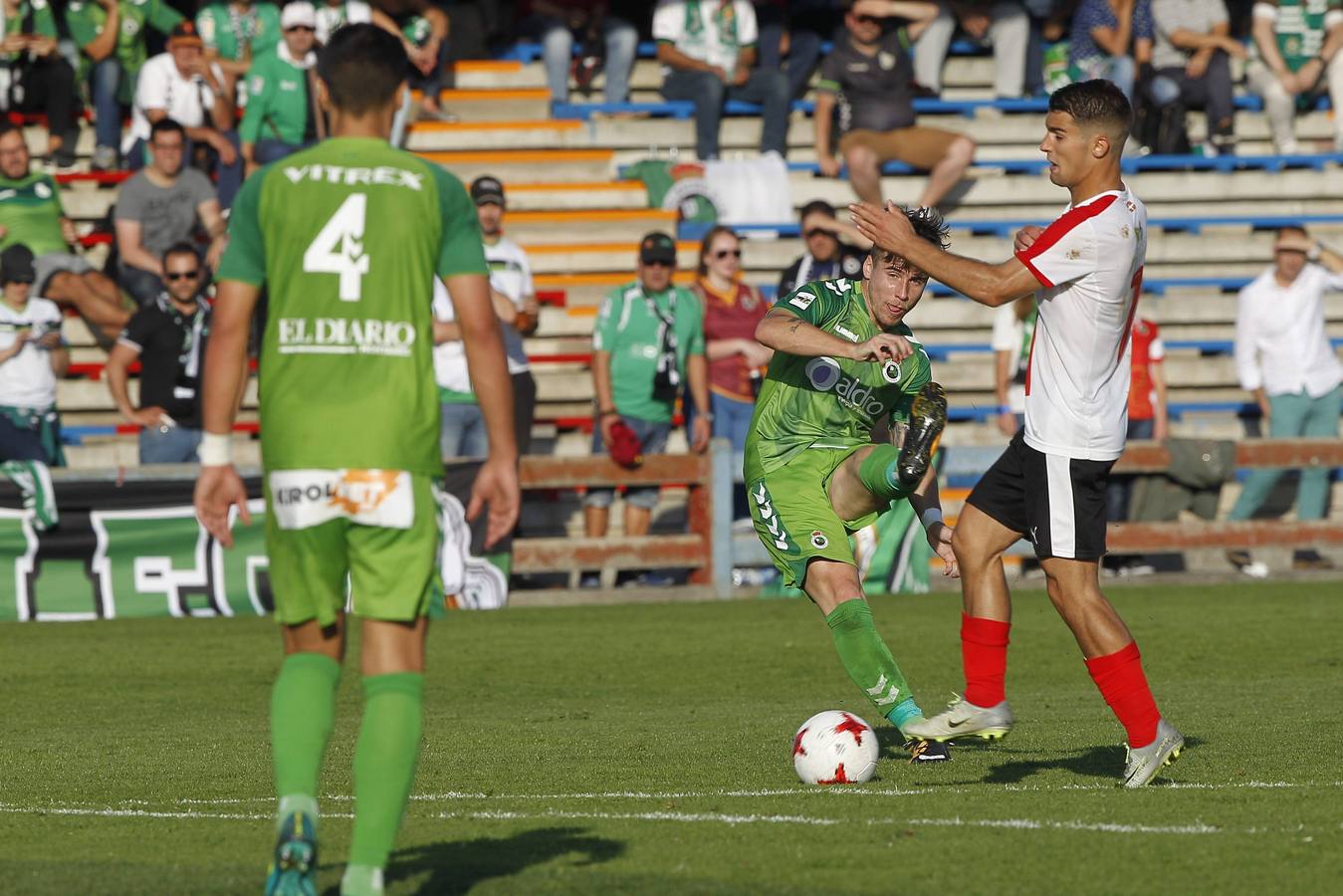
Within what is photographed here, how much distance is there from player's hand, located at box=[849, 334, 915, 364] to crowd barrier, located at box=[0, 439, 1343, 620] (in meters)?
7.43

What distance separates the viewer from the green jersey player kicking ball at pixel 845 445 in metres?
7.22

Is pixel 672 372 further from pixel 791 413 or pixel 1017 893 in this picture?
pixel 1017 893

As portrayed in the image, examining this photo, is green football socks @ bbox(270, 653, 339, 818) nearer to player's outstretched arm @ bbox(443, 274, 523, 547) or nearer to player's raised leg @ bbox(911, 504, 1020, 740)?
player's outstretched arm @ bbox(443, 274, 523, 547)

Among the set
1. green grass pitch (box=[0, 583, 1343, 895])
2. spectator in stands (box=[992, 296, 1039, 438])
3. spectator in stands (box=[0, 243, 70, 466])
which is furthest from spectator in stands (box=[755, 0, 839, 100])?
green grass pitch (box=[0, 583, 1343, 895])

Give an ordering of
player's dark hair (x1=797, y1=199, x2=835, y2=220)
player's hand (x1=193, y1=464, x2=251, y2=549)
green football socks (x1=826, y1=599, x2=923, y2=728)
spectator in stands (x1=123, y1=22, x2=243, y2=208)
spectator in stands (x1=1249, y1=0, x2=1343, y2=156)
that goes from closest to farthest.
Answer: player's hand (x1=193, y1=464, x2=251, y2=549) < green football socks (x1=826, y1=599, x2=923, y2=728) < player's dark hair (x1=797, y1=199, x2=835, y2=220) < spectator in stands (x1=123, y1=22, x2=243, y2=208) < spectator in stands (x1=1249, y1=0, x2=1343, y2=156)

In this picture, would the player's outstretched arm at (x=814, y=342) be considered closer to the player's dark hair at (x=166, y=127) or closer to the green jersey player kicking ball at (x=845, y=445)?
the green jersey player kicking ball at (x=845, y=445)

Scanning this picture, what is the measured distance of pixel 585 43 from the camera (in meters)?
20.3

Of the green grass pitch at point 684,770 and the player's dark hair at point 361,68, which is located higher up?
the player's dark hair at point 361,68

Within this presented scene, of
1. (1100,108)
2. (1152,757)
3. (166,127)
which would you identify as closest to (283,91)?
(166,127)

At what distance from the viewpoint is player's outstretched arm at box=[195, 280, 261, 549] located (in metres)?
4.71

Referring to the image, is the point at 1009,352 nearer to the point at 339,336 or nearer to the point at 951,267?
the point at 951,267

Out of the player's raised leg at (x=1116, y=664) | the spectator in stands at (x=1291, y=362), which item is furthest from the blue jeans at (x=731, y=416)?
the player's raised leg at (x=1116, y=664)

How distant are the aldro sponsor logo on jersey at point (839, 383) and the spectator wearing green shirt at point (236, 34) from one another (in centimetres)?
1104

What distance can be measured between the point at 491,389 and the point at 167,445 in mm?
10328
